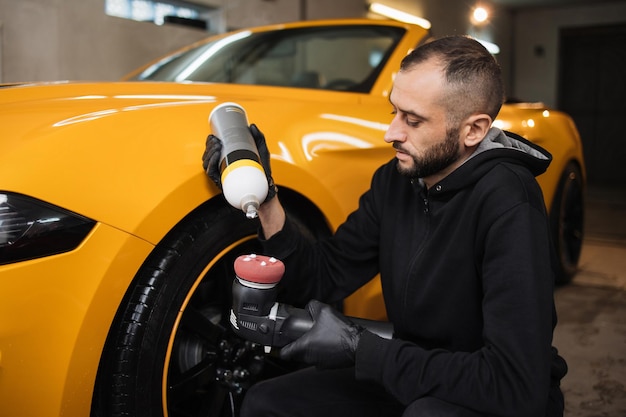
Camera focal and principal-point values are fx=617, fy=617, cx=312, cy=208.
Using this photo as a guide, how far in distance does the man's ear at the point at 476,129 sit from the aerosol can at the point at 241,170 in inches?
16.8

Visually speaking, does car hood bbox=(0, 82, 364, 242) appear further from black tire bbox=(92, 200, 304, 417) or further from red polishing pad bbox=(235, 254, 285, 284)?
red polishing pad bbox=(235, 254, 285, 284)

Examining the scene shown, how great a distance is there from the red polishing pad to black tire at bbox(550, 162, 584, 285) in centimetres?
225

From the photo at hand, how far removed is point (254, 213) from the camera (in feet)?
4.06

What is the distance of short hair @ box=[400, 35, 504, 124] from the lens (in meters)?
1.23

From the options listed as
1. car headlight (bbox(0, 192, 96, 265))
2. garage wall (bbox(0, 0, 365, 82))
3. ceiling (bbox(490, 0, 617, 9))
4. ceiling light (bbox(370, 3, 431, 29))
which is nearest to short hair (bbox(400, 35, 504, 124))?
car headlight (bbox(0, 192, 96, 265))

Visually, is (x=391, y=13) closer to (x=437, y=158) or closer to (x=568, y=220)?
(x=568, y=220)

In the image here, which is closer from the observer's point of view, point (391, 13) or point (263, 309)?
point (263, 309)

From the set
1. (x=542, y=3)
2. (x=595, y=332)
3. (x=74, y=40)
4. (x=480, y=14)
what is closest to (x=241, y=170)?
(x=595, y=332)

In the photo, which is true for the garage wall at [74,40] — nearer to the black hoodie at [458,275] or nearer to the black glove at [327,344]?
the black hoodie at [458,275]

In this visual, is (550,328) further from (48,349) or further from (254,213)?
(48,349)

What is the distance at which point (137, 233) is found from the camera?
1262 millimetres

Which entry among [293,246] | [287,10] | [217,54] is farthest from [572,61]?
[293,246]

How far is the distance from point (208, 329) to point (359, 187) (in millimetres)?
633

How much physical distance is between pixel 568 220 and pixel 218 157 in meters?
2.65
